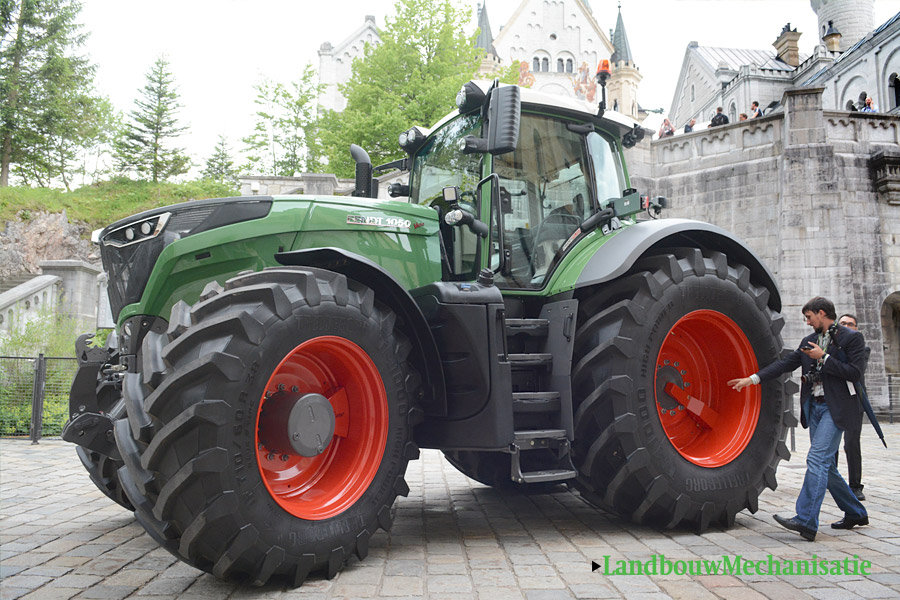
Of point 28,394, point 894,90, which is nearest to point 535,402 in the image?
point 28,394

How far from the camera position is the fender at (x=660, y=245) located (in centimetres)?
441

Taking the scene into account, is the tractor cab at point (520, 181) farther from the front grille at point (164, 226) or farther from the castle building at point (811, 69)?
the castle building at point (811, 69)

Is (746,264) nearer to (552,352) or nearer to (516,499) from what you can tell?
(552,352)

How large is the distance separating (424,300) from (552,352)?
3.16 ft

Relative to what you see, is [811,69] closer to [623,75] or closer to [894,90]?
[894,90]

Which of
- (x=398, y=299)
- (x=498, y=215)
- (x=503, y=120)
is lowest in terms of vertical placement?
(x=398, y=299)

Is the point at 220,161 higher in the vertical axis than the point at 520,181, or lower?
higher

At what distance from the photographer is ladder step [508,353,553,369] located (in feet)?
13.9

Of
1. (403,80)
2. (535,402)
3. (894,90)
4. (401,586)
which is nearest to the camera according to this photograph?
(401,586)

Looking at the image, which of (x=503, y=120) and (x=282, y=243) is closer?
(x=282, y=243)

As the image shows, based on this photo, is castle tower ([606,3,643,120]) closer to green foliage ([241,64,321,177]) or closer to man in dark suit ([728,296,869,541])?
green foliage ([241,64,321,177])

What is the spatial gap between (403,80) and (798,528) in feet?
67.2

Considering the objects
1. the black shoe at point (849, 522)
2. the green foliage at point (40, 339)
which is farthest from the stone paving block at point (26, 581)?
the green foliage at point (40, 339)

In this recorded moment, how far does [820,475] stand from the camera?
427 centimetres
